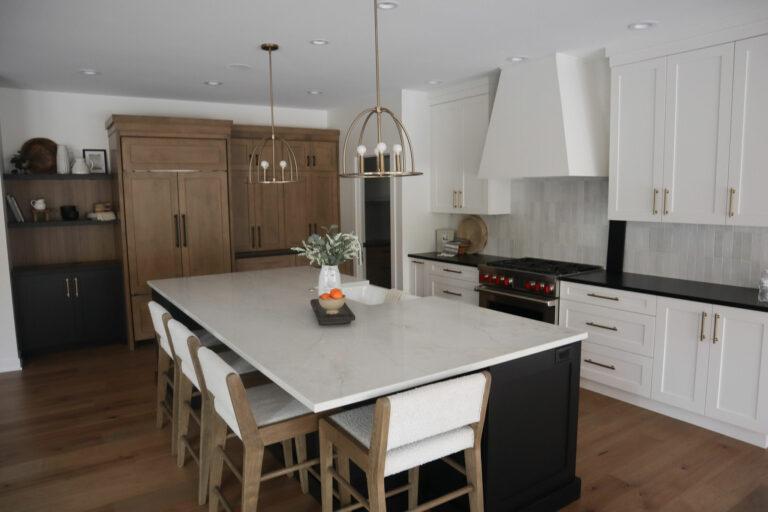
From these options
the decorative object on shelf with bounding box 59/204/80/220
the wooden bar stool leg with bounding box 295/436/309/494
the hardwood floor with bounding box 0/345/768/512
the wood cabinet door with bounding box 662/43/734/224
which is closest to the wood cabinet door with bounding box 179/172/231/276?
the decorative object on shelf with bounding box 59/204/80/220

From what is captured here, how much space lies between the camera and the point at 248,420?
208cm

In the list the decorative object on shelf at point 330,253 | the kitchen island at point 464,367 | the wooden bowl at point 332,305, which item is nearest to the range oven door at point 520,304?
the kitchen island at point 464,367

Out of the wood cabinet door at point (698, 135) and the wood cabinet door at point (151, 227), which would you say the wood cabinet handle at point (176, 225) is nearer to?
the wood cabinet door at point (151, 227)

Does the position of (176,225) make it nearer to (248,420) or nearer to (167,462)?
(167,462)

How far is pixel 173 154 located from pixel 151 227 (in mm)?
729

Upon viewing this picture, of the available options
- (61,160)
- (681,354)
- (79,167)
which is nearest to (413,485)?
(681,354)

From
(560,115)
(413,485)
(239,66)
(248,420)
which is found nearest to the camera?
(248,420)

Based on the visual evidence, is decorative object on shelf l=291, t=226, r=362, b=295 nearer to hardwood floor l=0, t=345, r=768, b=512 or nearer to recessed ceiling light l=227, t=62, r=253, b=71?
hardwood floor l=0, t=345, r=768, b=512

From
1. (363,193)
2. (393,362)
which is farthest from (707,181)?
(363,193)

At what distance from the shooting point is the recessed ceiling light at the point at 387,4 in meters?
3.01

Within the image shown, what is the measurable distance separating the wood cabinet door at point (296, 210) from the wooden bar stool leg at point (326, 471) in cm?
436

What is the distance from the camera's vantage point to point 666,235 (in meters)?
4.06

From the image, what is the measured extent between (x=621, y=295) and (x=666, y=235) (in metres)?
0.68

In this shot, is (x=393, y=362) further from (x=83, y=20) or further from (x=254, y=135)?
(x=254, y=135)
